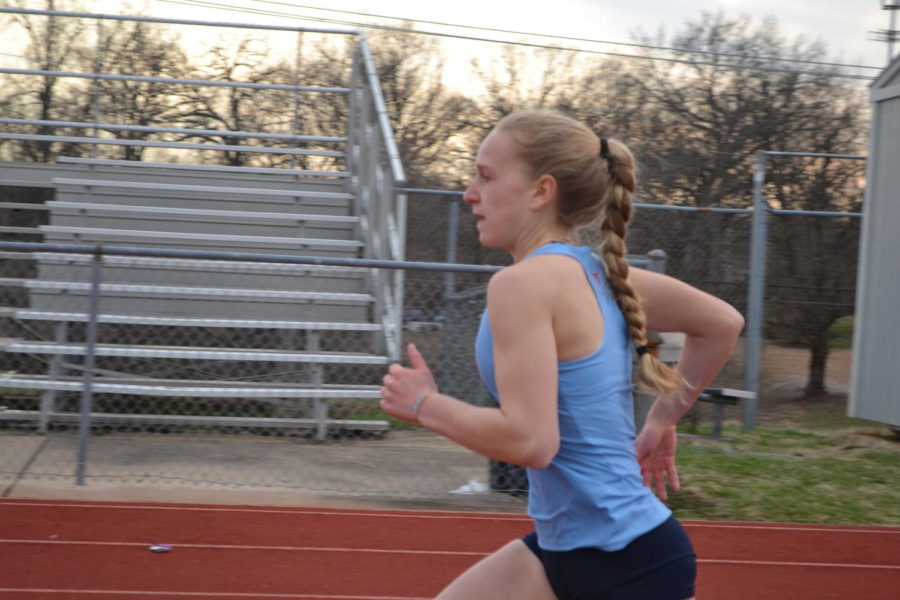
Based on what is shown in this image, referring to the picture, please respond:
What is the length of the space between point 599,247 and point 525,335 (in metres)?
0.38

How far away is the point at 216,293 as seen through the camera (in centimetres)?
806

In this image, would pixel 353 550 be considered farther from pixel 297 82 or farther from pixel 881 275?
pixel 881 275

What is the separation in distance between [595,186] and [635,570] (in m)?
0.69

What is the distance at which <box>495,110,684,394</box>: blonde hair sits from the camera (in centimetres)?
184

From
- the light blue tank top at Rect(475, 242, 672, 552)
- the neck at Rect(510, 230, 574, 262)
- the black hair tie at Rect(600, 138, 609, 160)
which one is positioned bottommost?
the light blue tank top at Rect(475, 242, 672, 552)

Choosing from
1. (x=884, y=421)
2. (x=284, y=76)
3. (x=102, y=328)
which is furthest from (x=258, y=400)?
(x=284, y=76)

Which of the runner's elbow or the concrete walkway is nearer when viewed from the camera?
the runner's elbow

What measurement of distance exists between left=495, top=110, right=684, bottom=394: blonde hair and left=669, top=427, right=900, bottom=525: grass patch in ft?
15.8

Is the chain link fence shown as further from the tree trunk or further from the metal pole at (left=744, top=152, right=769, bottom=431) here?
the tree trunk

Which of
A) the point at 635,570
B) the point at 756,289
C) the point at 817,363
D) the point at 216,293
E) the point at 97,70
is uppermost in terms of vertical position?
the point at 97,70

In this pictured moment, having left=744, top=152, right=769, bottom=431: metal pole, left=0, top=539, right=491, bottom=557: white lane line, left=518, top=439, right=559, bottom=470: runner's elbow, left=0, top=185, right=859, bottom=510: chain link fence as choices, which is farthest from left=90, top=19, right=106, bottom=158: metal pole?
left=518, top=439, right=559, bottom=470: runner's elbow

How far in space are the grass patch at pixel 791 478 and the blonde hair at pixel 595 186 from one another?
190 inches

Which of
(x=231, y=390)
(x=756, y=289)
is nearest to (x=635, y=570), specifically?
(x=231, y=390)

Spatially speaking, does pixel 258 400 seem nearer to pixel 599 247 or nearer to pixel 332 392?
pixel 332 392
